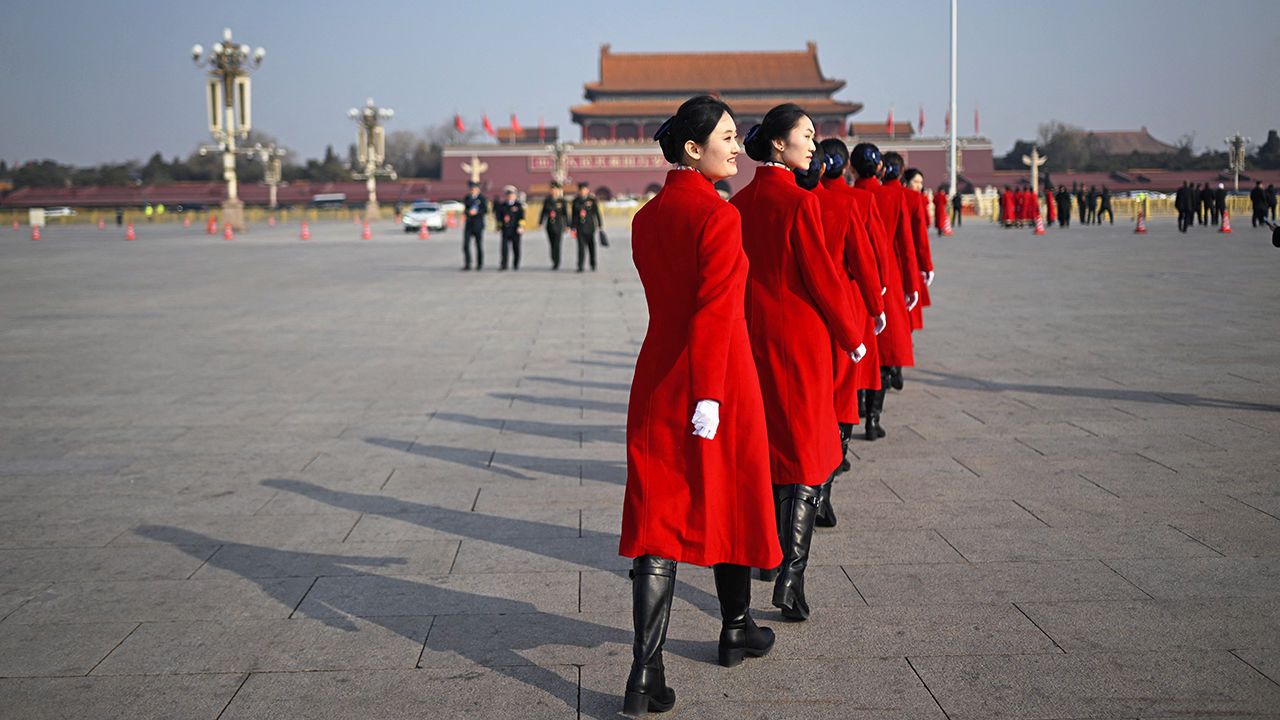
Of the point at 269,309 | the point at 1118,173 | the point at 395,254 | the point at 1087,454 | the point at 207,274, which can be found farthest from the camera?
the point at 1118,173

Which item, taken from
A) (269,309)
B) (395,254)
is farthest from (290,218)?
(269,309)

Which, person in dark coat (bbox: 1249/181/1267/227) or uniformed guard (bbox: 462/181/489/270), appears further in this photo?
person in dark coat (bbox: 1249/181/1267/227)

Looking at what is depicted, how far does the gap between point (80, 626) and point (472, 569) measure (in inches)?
44.7

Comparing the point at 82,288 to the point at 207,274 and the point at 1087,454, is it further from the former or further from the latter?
the point at 1087,454

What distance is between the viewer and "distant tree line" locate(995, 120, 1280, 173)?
1965 inches

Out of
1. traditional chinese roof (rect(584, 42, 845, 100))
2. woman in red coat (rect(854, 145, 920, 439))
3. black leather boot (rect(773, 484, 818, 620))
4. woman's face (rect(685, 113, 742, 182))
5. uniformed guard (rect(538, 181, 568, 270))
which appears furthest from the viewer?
traditional chinese roof (rect(584, 42, 845, 100))

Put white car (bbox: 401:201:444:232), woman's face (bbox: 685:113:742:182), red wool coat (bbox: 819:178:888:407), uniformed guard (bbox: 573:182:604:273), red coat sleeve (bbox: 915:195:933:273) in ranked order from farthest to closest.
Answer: white car (bbox: 401:201:444:232), uniformed guard (bbox: 573:182:604:273), red coat sleeve (bbox: 915:195:933:273), red wool coat (bbox: 819:178:888:407), woman's face (bbox: 685:113:742:182)

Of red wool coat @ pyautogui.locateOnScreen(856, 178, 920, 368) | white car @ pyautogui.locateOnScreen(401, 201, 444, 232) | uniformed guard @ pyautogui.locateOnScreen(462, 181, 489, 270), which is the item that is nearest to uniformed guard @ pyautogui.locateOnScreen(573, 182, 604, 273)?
uniformed guard @ pyautogui.locateOnScreen(462, 181, 489, 270)

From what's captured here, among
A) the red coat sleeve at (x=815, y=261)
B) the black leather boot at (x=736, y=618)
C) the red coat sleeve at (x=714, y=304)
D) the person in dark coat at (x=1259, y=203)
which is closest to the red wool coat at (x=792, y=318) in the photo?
the red coat sleeve at (x=815, y=261)

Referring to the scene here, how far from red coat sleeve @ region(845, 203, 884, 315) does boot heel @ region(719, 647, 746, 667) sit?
1.44m

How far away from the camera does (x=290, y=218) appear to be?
57500 millimetres

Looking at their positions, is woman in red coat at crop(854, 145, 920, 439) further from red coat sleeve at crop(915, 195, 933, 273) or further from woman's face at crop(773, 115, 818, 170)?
woman's face at crop(773, 115, 818, 170)

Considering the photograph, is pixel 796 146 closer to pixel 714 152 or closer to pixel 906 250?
pixel 714 152

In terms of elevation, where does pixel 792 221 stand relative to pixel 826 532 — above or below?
above
